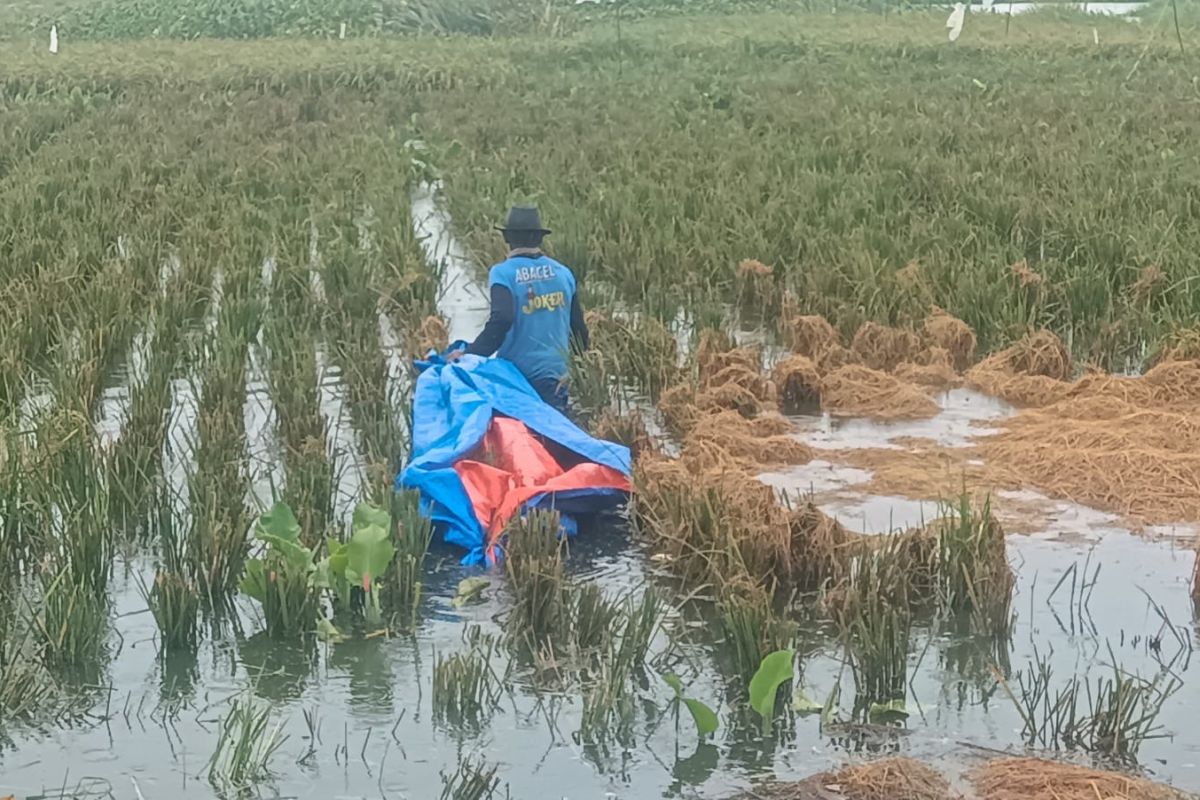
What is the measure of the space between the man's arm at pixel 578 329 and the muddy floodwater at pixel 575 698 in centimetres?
157

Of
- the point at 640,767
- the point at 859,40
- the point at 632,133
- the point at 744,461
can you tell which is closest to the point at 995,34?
the point at 859,40

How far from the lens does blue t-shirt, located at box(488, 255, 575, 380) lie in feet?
19.8

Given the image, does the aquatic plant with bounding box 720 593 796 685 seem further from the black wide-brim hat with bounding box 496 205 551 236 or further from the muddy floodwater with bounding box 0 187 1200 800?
the black wide-brim hat with bounding box 496 205 551 236

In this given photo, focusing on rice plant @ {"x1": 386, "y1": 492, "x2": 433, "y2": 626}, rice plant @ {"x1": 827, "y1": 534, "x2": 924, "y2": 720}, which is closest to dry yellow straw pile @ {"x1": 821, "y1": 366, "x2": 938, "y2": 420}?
rice plant @ {"x1": 827, "y1": 534, "x2": 924, "y2": 720}

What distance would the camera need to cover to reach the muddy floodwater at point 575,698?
3482 millimetres

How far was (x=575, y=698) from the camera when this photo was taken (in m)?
3.84

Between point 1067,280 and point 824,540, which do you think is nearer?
point 824,540

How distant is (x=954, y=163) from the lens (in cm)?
1157

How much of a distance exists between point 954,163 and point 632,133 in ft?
14.3

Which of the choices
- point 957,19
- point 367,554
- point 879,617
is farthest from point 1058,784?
point 957,19

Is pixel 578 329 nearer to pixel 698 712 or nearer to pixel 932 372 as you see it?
pixel 932 372

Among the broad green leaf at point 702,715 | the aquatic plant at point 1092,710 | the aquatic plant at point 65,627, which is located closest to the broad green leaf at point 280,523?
the aquatic plant at point 65,627

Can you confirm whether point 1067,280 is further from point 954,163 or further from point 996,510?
point 954,163

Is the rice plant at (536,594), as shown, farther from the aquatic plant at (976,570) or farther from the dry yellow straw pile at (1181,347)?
the dry yellow straw pile at (1181,347)
